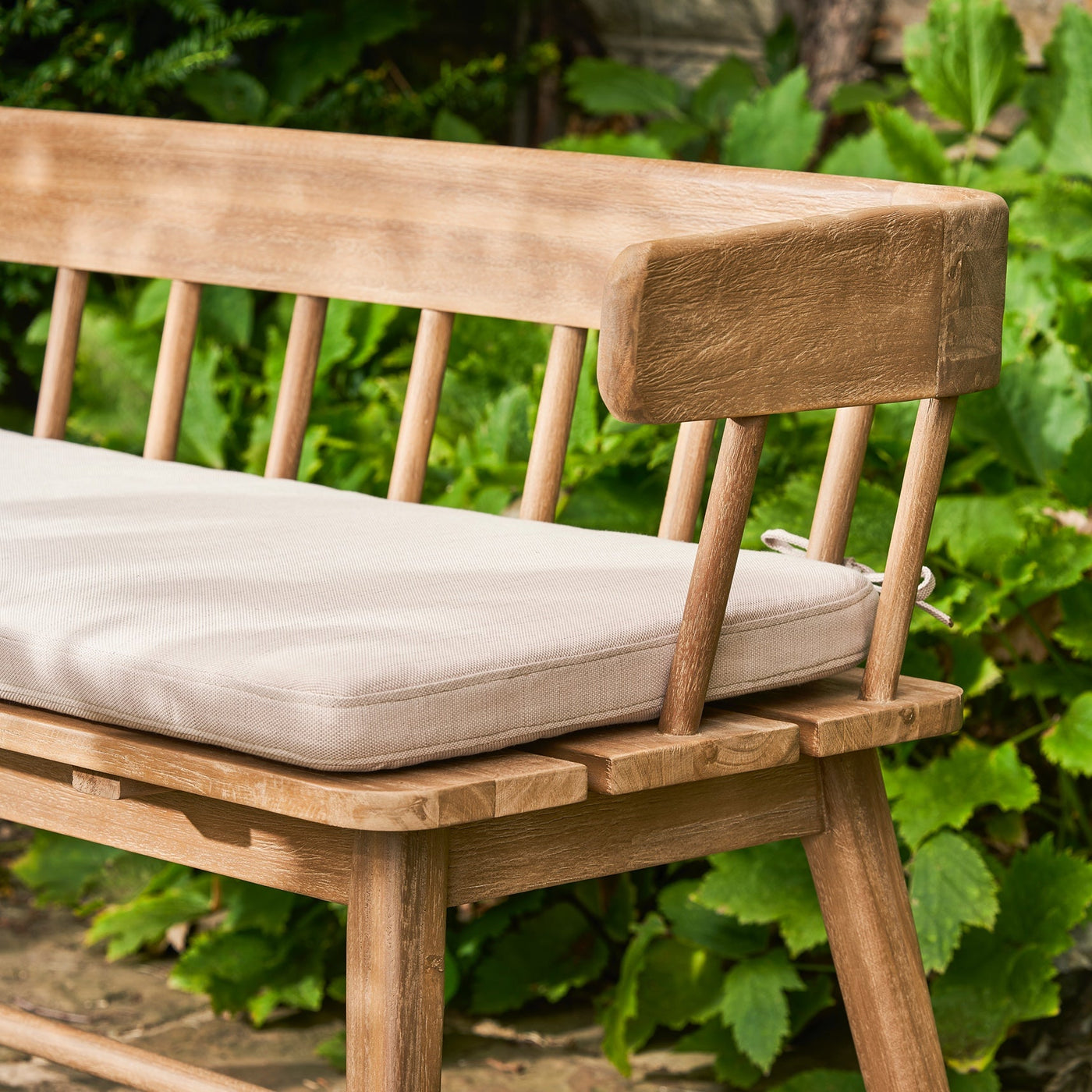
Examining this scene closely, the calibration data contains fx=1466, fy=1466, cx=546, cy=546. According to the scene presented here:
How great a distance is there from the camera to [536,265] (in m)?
Result: 1.21

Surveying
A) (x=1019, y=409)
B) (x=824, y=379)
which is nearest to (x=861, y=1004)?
(x=824, y=379)

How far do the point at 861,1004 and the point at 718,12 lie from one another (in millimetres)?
1879

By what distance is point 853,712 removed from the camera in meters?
0.90

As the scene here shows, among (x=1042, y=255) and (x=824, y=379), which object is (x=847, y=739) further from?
(x=1042, y=255)

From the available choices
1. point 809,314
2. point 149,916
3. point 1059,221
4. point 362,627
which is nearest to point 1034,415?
point 1059,221

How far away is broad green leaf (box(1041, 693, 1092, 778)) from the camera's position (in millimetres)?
1321

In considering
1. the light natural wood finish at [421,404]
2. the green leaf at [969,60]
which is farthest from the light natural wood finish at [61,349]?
the green leaf at [969,60]

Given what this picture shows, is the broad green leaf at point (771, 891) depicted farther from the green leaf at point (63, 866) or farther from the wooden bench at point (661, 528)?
the green leaf at point (63, 866)

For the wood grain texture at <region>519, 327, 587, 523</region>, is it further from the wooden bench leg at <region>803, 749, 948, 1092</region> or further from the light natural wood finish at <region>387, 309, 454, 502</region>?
the wooden bench leg at <region>803, 749, 948, 1092</region>

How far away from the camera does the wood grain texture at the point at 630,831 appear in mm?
803

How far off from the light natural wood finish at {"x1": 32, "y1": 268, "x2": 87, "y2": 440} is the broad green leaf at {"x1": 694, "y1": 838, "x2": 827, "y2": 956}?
2.58 ft

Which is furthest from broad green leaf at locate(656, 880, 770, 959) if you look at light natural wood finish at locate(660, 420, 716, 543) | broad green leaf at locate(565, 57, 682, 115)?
broad green leaf at locate(565, 57, 682, 115)

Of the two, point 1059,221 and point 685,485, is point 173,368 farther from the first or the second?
point 1059,221

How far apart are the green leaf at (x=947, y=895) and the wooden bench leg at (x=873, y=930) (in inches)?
12.5
